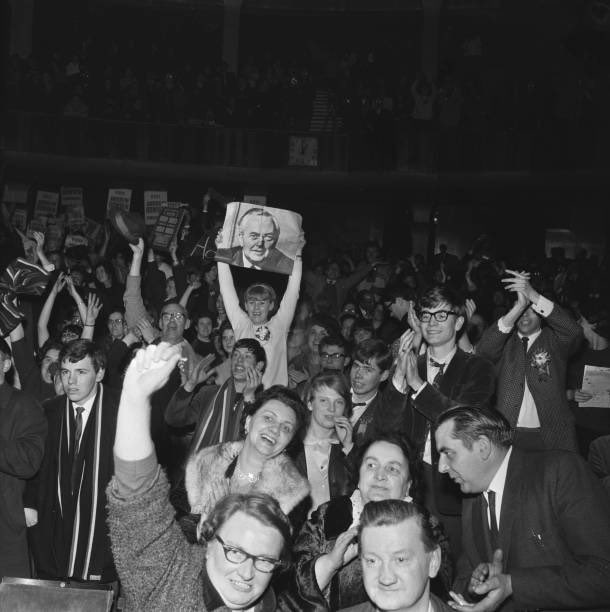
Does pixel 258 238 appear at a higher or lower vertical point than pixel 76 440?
higher

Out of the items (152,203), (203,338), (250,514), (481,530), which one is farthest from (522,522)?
(152,203)

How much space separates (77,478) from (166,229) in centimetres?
735

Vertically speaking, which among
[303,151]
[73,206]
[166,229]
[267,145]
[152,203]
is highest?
[267,145]

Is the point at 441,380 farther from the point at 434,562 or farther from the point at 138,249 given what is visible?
the point at 138,249

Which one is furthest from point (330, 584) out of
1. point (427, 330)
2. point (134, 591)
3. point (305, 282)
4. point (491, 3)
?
point (491, 3)

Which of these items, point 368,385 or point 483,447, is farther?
point 368,385

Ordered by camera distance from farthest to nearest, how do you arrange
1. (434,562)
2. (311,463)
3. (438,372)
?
(438,372) → (311,463) → (434,562)

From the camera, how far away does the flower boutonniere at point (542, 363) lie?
15.7 feet

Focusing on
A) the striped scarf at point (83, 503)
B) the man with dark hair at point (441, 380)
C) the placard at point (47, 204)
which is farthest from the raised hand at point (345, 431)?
the placard at point (47, 204)

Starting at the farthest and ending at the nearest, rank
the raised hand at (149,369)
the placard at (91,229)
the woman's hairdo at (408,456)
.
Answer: the placard at (91,229), the woman's hairdo at (408,456), the raised hand at (149,369)

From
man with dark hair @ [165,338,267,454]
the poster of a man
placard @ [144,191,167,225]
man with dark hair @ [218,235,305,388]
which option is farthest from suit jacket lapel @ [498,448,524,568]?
placard @ [144,191,167,225]

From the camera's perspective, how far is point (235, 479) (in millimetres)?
3484

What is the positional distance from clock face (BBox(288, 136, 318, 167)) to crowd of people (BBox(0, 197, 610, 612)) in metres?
10.3

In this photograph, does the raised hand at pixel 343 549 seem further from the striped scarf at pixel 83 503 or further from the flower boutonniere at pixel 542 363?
the flower boutonniere at pixel 542 363
